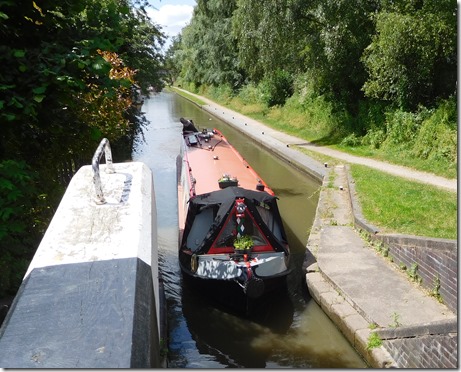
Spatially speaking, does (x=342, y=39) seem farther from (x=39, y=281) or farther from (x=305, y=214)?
(x=39, y=281)

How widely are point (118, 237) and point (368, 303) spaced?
14.1 ft

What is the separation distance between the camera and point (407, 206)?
29.8 ft

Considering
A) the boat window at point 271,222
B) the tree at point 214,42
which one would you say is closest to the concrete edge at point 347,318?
the boat window at point 271,222

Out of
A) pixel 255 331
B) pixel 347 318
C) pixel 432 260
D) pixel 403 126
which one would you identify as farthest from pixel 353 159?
pixel 347 318

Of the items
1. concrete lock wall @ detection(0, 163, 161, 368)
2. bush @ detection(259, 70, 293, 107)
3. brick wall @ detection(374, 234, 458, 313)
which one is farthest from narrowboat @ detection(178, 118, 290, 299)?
→ bush @ detection(259, 70, 293, 107)

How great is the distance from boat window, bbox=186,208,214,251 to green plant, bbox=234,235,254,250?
0.64 meters

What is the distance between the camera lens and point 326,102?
20.7 metres

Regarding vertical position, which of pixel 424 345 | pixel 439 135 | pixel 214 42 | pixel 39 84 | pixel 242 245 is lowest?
pixel 424 345

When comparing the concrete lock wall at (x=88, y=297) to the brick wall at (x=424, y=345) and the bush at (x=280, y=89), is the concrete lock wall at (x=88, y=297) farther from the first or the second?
the bush at (x=280, y=89)

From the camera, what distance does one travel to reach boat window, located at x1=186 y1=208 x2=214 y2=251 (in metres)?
7.71

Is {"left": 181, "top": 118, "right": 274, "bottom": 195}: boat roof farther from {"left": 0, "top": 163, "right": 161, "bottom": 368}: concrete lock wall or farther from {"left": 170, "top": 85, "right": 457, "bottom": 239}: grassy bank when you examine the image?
{"left": 0, "top": 163, "right": 161, "bottom": 368}: concrete lock wall

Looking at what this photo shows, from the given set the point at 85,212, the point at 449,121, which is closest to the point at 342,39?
the point at 449,121

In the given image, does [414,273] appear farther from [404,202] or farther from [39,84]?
[39,84]

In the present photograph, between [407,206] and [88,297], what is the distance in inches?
302
